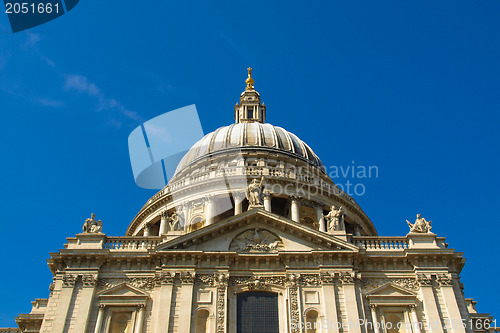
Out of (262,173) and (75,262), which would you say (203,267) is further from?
(262,173)

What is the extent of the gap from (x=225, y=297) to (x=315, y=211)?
21306 mm

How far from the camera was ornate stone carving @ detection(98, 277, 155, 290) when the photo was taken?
31.9 m

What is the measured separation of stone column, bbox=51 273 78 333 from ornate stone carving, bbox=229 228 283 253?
31.9 feet

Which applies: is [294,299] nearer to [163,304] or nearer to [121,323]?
[163,304]

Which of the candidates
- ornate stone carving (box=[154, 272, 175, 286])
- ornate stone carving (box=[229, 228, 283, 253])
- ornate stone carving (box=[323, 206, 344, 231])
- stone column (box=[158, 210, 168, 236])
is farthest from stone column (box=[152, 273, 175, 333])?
stone column (box=[158, 210, 168, 236])

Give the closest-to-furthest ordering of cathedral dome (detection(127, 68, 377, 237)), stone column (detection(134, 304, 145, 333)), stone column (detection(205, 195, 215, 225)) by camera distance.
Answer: stone column (detection(134, 304, 145, 333))
stone column (detection(205, 195, 215, 225))
cathedral dome (detection(127, 68, 377, 237))

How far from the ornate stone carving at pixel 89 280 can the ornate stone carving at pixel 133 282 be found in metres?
0.40

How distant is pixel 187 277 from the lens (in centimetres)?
3170

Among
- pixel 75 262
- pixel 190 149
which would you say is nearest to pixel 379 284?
pixel 75 262

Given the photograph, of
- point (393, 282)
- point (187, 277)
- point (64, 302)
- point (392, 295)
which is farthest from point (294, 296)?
point (64, 302)

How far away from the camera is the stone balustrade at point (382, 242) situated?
1347 inches

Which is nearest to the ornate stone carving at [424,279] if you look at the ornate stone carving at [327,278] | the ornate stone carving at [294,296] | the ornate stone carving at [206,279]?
the ornate stone carving at [327,278]

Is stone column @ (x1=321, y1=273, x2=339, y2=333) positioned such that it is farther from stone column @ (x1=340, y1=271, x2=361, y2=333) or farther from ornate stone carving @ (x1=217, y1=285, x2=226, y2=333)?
ornate stone carving @ (x1=217, y1=285, x2=226, y2=333)

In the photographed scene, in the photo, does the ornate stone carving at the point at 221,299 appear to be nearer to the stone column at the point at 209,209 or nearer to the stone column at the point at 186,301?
the stone column at the point at 186,301
